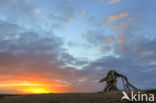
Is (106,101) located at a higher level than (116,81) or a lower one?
lower

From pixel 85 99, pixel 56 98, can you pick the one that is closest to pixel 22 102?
pixel 56 98

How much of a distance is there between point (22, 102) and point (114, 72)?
13.2 meters

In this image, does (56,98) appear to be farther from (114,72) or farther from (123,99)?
(114,72)

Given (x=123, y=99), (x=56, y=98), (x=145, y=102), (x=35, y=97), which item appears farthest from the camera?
(x=35, y=97)

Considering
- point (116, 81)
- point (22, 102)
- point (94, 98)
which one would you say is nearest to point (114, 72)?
point (116, 81)

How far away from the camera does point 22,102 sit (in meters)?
10.9

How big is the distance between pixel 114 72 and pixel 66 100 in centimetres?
1237

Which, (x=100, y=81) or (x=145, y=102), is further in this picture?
(x=100, y=81)

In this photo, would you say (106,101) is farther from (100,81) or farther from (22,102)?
(100,81)

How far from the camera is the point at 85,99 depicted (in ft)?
33.0

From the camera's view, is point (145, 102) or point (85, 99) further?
point (85, 99)

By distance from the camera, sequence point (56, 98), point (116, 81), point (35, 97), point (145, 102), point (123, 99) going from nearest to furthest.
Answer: point (145, 102), point (123, 99), point (56, 98), point (35, 97), point (116, 81)

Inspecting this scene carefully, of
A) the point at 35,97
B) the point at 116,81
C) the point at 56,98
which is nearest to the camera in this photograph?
the point at 56,98

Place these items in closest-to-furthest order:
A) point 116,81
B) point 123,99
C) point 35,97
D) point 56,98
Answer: point 123,99 → point 56,98 → point 35,97 → point 116,81
